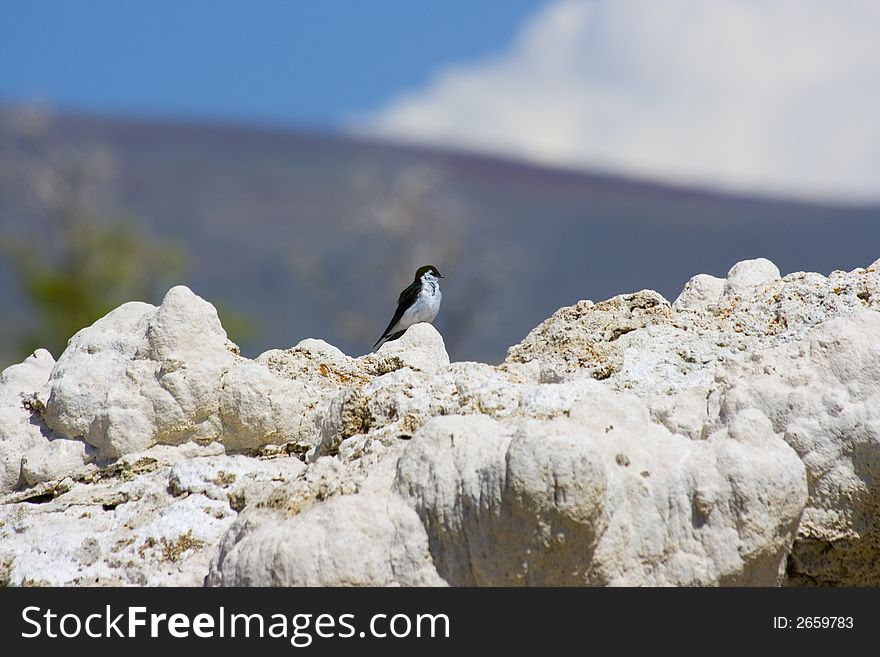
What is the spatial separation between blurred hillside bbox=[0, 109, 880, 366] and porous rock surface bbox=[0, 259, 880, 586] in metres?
24.3

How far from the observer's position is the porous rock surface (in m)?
3.95

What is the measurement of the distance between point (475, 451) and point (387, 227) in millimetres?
28083

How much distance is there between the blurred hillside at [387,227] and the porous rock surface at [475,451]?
79.6 feet

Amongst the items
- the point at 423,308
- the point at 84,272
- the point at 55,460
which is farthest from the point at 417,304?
the point at 84,272

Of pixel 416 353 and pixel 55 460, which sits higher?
pixel 416 353

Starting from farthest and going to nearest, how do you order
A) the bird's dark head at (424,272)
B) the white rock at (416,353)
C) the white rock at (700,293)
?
the bird's dark head at (424,272)
the white rock at (700,293)
the white rock at (416,353)

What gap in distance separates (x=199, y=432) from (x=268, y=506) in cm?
114

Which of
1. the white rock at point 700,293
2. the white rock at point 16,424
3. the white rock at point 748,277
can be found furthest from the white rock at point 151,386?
the white rock at point 748,277

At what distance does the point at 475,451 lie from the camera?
4047mm

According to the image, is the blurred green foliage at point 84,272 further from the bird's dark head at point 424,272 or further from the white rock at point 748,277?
the white rock at point 748,277

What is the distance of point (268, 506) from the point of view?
4.20m

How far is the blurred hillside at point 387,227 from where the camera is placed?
106 feet

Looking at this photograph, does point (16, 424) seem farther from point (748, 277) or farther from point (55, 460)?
point (748, 277)
